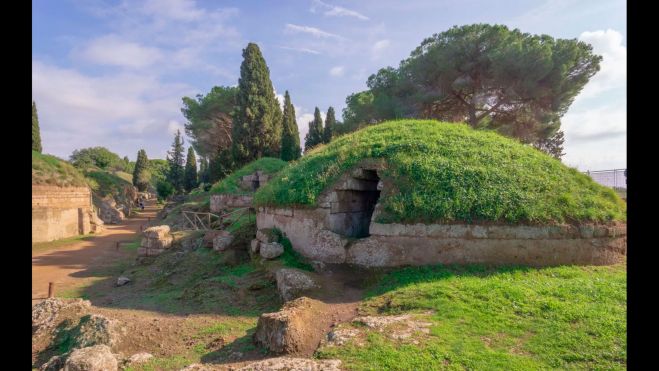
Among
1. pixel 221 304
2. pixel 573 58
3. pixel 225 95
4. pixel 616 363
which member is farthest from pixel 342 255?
pixel 225 95

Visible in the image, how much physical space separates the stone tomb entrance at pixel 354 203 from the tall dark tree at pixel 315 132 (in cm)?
2397

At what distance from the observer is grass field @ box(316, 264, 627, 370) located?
4082mm

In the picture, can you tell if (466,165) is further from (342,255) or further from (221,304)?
(221,304)

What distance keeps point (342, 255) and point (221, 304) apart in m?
2.83

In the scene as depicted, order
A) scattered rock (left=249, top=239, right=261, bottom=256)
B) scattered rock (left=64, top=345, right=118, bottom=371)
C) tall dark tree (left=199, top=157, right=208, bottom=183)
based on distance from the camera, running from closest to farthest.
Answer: scattered rock (left=64, top=345, right=118, bottom=371) < scattered rock (left=249, top=239, right=261, bottom=256) < tall dark tree (left=199, top=157, right=208, bottom=183)

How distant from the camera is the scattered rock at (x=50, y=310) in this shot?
6457 mm

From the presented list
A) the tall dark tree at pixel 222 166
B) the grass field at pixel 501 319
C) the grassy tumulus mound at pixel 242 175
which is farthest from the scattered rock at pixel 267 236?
the tall dark tree at pixel 222 166

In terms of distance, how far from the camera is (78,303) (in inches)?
279

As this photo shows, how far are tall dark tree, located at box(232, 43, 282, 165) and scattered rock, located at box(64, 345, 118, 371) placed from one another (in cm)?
2218

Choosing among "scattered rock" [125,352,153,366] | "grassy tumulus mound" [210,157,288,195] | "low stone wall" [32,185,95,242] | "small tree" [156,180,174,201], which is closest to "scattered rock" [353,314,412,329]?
"scattered rock" [125,352,153,366]

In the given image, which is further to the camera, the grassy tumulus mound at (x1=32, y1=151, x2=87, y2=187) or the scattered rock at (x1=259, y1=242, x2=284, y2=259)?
the grassy tumulus mound at (x1=32, y1=151, x2=87, y2=187)

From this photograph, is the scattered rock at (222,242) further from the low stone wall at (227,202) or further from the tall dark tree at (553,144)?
the tall dark tree at (553,144)

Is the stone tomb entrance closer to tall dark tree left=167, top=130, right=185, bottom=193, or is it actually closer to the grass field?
the grass field
